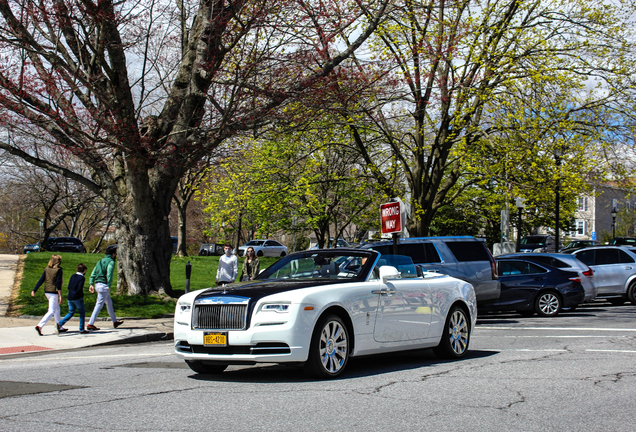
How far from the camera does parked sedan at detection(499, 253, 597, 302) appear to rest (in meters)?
19.2

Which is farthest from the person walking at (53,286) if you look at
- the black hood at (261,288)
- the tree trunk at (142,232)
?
the black hood at (261,288)

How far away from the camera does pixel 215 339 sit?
298 inches

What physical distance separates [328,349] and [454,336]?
284 cm

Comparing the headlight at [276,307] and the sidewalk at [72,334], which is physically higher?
the headlight at [276,307]

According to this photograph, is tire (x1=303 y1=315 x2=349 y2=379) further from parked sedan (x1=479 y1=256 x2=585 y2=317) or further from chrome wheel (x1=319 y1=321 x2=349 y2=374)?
parked sedan (x1=479 y1=256 x2=585 y2=317)

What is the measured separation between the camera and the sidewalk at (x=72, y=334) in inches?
498

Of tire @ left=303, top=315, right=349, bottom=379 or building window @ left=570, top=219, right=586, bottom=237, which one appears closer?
tire @ left=303, top=315, right=349, bottom=379

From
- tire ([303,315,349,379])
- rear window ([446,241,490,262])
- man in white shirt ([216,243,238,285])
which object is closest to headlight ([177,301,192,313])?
tire ([303,315,349,379])

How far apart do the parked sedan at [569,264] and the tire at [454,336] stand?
32.8ft

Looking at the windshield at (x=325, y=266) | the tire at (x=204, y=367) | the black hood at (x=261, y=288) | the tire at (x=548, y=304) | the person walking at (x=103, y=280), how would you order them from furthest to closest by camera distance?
the tire at (x=548, y=304) < the person walking at (x=103, y=280) < the windshield at (x=325, y=266) < the tire at (x=204, y=367) < the black hood at (x=261, y=288)

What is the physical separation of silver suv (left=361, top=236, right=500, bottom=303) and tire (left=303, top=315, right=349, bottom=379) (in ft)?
26.7

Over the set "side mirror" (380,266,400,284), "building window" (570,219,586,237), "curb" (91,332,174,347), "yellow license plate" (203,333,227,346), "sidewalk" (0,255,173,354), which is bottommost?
"curb" (91,332,174,347)

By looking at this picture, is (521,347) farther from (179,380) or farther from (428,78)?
(428,78)

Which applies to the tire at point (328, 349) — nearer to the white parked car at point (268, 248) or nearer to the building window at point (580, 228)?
the white parked car at point (268, 248)
